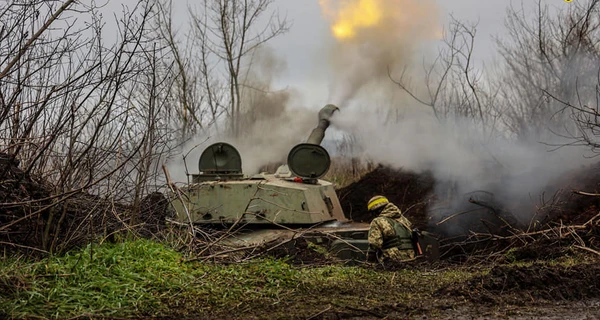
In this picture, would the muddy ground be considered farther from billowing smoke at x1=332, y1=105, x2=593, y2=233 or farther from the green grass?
billowing smoke at x1=332, y1=105, x2=593, y2=233

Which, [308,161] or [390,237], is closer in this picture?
[390,237]

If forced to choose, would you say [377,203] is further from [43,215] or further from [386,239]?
[43,215]

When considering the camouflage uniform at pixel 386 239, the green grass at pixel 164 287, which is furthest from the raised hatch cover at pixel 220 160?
the green grass at pixel 164 287

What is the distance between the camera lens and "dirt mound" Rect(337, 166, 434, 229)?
21641 mm

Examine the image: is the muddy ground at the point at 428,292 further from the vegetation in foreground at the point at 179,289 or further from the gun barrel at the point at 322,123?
the gun barrel at the point at 322,123

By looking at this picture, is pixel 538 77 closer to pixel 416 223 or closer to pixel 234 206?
pixel 416 223

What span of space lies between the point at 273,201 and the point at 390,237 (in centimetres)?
254

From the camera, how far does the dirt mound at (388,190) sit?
21.6 m

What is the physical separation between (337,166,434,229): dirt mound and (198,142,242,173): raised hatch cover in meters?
7.90

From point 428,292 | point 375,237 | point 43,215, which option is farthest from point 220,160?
point 428,292

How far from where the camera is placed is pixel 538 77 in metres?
21.8

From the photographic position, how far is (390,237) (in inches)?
429

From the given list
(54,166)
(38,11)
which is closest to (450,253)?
(54,166)

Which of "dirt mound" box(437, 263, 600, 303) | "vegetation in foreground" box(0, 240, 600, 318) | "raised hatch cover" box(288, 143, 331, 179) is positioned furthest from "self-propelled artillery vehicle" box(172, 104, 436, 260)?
"dirt mound" box(437, 263, 600, 303)
